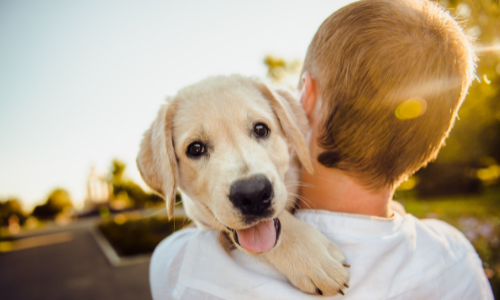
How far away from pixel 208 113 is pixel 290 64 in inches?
795

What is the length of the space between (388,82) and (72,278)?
1451cm

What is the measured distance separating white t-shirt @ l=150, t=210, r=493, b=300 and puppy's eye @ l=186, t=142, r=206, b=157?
0.67 m

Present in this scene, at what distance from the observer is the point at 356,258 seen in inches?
72.1

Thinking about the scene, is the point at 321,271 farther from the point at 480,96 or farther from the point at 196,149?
the point at 480,96

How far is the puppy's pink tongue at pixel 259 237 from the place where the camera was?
198 centimetres

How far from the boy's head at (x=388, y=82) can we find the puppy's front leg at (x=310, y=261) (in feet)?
1.79

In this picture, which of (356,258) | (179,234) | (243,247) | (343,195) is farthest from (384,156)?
(179,234)

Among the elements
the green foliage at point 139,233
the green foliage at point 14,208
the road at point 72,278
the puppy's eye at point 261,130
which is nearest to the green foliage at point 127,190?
Result: the green foliage at point 14,208

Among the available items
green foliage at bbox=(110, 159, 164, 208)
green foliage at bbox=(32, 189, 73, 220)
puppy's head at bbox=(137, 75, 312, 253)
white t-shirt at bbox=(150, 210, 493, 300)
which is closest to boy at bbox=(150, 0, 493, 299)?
white t-shirt at bbox=(150, 210, 493, 300)

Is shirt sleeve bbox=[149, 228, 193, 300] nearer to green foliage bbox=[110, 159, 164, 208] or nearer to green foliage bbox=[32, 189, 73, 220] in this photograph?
green foliage bbox=[110, 159, 164, 208]

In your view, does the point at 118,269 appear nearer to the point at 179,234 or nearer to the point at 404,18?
the point at 179,234

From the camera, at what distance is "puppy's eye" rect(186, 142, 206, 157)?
248 cm

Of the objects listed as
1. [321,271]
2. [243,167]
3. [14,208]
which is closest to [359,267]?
[321,271]

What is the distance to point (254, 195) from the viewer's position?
1943 mm
